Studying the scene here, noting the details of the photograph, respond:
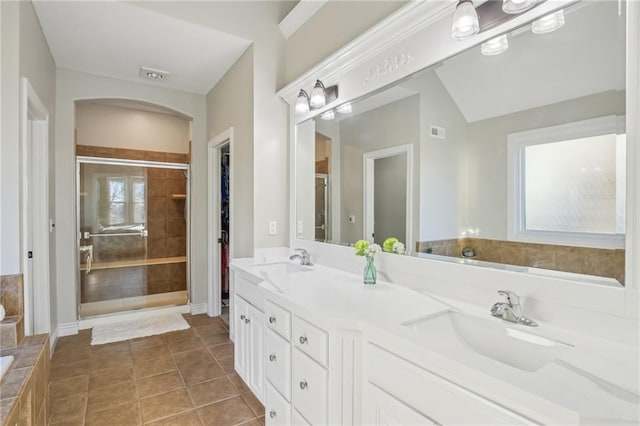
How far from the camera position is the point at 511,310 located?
115cm

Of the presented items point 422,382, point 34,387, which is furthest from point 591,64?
point 34,387

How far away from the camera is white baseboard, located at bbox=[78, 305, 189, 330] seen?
338 cm

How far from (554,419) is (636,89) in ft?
3.21

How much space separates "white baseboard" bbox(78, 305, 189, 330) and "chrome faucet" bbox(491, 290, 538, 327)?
3.65 m

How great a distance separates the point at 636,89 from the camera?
95 cm

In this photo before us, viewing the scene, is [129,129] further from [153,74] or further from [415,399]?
[415,399]

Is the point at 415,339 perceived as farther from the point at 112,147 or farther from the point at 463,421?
the point at 112,147

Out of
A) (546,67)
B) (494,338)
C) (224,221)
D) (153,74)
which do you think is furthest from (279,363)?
(153,74)

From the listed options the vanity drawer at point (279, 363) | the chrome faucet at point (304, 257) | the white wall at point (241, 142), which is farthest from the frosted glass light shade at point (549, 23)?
the white wall at point (241, 142)

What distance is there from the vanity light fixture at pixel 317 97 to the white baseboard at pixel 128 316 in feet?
9.63

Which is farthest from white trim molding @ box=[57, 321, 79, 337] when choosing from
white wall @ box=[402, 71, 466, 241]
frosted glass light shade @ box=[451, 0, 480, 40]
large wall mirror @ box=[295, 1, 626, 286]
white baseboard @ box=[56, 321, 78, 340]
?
frosted glass light shade @ box=[451, 0, 480, 40]

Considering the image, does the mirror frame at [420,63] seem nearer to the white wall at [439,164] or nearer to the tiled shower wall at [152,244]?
the white wall at [439,164]

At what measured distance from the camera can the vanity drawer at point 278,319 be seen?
4.95ft

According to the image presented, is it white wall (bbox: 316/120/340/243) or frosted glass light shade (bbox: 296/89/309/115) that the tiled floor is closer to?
white wall (bbox: 316/120/340/243)
